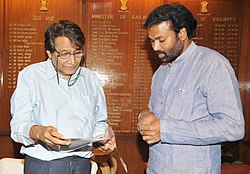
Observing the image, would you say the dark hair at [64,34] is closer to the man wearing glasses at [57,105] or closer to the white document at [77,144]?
the man wearing glasses at [57,105]

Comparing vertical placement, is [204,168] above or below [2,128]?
above

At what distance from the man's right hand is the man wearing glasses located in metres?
0.04

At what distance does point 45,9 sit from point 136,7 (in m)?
0.96

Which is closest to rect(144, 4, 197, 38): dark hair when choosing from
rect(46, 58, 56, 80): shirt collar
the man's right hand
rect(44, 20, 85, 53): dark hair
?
rect(44, 20, 85, 53): dark hair

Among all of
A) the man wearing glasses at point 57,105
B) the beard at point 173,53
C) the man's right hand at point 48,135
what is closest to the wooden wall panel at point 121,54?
the man wearing glasses at point 57,105

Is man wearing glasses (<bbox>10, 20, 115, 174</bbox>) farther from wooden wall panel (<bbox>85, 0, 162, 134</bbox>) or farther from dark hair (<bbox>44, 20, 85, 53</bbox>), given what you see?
wooden wall panel (<bbox>85, 0, 162, 134</bbox>)

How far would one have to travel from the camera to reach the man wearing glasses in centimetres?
149

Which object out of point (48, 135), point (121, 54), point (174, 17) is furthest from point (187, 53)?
point (121, 54)

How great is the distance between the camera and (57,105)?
1.54m

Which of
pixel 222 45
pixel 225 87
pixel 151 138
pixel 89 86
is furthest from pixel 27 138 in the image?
pixel 222 45

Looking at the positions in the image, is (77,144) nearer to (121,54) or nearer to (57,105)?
(57,105)

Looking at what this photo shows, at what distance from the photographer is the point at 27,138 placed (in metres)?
1.43

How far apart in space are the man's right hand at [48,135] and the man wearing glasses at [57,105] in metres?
0.04

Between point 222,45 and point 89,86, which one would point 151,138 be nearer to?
point 89,86
